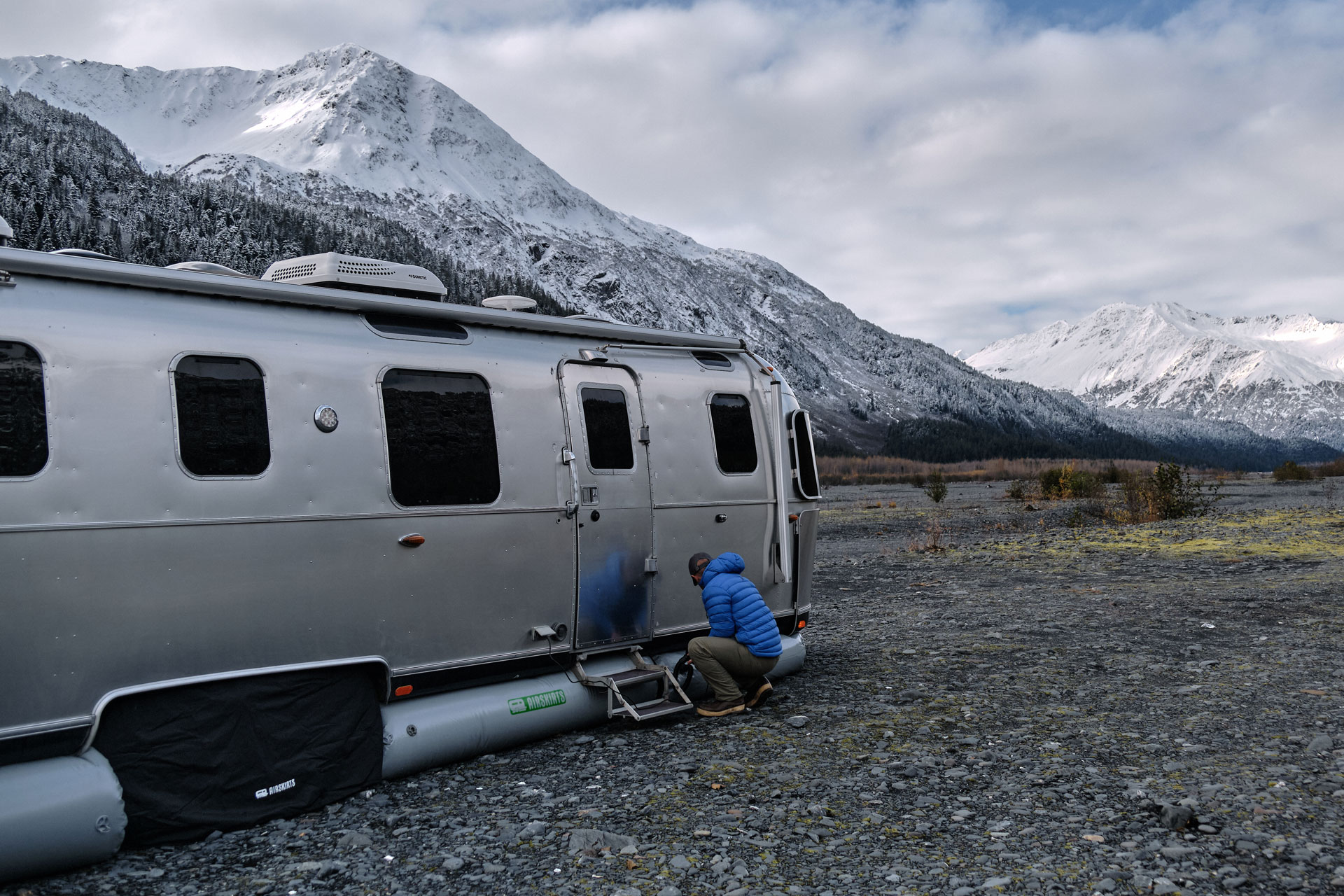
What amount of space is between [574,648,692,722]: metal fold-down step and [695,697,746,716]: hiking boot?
184mm

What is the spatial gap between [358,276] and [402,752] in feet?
→ 11.7

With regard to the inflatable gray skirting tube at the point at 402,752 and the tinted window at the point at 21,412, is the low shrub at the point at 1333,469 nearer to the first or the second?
the inflatable gray skirting tube at the point at 402,752

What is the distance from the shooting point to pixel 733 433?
8852 millimetres

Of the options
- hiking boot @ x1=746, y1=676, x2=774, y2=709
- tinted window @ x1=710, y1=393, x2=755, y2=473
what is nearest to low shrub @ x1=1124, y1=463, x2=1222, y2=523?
tinted window @ x1=710, y1=393, x2=755, y2=473

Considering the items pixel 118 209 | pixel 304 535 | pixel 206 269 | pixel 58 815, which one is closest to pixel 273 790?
pixel 58 815

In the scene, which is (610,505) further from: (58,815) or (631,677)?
(58,815)

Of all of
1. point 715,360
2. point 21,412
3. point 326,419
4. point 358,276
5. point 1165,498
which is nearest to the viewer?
point 21,412

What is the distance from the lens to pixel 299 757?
5742 millimetres

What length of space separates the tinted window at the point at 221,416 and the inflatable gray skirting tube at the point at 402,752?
176cm

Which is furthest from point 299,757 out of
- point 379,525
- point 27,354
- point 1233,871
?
point 1233,871

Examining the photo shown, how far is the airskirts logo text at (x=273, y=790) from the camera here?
5520 mm

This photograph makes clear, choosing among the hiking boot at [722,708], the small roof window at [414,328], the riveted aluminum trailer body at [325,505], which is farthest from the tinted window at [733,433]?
the small roof window at [414,328]

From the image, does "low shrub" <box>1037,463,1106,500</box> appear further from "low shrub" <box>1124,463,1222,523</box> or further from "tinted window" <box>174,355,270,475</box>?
"tinted window" <box>174,355,270,475</box>

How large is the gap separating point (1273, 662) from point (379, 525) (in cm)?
888
